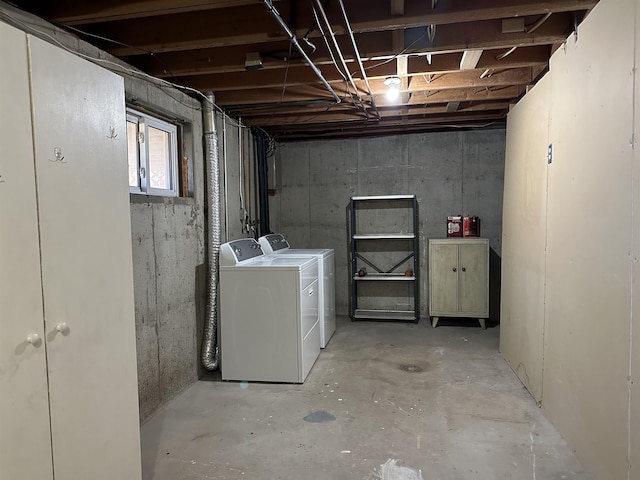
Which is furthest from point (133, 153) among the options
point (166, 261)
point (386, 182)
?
point (386, 182)

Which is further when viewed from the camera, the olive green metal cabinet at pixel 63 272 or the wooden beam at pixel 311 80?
the wooden beam at pixel 311 80

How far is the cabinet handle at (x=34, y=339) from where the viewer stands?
1.28 m

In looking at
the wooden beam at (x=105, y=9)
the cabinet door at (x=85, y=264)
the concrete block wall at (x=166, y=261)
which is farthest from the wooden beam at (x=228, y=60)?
the cabinet door at (x=85, y=264)

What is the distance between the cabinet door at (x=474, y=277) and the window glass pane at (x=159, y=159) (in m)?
3.19

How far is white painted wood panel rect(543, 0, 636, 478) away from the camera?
173cm

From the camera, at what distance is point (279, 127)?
189 inches

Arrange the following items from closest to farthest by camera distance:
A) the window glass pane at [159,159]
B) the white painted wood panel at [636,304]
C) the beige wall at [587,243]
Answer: the white painted wood panel at [636,304] < the beige wall at [587,243] < the window glass pane at [159,159]

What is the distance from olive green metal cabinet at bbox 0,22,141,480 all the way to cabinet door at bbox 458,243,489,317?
12.4 feet

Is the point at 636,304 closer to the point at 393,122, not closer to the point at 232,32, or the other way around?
the point at 232,32

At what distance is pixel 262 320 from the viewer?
10.7ft

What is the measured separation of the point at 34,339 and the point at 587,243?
92.7 inches

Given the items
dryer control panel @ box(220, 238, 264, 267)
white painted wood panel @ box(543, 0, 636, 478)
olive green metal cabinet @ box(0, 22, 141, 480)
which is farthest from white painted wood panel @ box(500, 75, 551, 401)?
olive green metal cabinet @ box(0, 22, 141, 480)

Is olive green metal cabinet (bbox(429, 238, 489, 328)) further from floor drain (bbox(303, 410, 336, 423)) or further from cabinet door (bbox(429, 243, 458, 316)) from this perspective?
floor drain (bbox(303, 410, 336, 423))

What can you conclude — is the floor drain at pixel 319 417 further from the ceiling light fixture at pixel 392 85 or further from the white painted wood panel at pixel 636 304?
the ceiling light fixture at pixel 392 85
